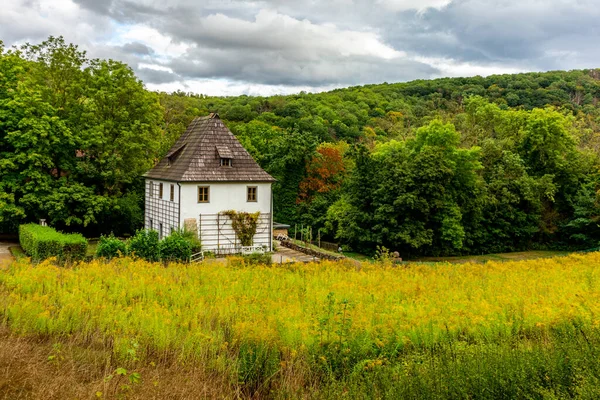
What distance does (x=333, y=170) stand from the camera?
145ft

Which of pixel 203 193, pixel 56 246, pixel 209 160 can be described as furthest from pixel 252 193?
pixel 56 246

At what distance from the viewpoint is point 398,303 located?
339 inches

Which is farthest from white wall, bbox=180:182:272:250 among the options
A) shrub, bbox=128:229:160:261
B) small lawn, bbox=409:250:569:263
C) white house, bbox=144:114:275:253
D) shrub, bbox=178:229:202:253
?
small lawn, bbox=409:250:569:263

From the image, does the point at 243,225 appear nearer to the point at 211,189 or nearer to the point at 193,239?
the point at 211,189

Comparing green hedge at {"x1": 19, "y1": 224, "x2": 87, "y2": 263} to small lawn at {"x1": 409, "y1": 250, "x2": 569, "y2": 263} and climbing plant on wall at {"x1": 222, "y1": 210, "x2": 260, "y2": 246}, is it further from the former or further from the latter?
small lawn at {"x1": 409, "y1": 250, "x2": 569, "y2": 263}

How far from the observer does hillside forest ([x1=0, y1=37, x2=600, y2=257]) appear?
28375 mm

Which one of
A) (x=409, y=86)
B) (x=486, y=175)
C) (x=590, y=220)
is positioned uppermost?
(x=409, y=86)

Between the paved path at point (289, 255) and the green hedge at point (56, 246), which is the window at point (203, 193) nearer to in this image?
the paved path at point (289, 255)

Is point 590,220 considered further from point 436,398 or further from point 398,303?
point 436,398

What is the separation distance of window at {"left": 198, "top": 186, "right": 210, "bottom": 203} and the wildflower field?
1671 cm

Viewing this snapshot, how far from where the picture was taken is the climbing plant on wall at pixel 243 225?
2761 cm

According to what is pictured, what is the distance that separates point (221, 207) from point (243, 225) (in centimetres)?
158

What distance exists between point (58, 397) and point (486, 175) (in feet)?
139

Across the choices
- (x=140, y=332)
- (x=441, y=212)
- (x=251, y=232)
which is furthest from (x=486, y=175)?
(x=140, y=332)
